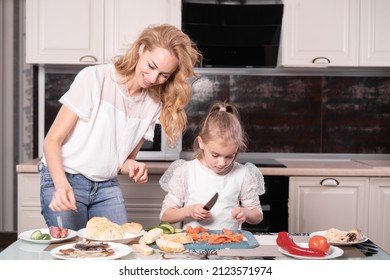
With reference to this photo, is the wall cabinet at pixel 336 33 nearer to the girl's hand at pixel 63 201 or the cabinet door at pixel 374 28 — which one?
the cabinet door at pixel 374 28

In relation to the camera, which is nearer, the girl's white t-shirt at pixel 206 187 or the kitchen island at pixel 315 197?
the girl's white t-shirt at pixel 206 187

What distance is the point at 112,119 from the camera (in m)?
2.04

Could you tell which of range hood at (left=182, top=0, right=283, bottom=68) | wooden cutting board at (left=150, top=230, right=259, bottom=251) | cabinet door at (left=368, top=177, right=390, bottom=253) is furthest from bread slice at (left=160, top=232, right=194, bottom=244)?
range hood at (left=182, top=0, right=283, bottom=68)

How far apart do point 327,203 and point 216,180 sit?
1187 mm

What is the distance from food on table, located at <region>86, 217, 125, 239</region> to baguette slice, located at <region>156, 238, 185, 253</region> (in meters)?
0.15

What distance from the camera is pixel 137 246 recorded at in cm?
163

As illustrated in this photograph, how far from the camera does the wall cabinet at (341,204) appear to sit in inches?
127

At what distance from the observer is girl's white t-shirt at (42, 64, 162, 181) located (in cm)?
198

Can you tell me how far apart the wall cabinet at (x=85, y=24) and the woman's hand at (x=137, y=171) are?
4.87 ft

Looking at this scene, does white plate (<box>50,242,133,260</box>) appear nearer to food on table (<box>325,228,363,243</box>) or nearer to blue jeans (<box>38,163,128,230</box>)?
blue jeans (<box>38,163,128,230</box>)

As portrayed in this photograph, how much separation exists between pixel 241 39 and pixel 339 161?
1.00m

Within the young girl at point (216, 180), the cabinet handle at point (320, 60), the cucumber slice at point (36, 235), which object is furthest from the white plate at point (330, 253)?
the cabinet handle at point (320, 60)
